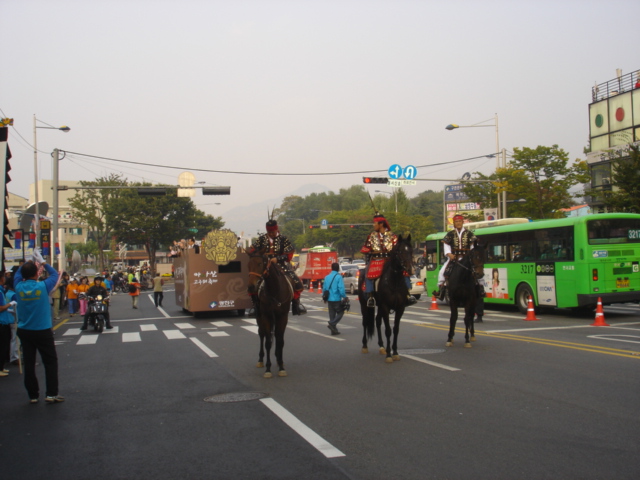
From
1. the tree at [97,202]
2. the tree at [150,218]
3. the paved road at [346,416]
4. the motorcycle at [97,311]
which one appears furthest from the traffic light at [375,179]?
the tree at [97,202]

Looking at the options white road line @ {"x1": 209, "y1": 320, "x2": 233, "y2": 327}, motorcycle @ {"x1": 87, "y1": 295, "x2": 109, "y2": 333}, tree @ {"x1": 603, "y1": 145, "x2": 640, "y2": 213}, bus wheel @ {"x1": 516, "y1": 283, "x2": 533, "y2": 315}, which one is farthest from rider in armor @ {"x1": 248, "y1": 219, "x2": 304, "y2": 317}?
tree @ {"x1": 603, "y1": 145, "x2": 640, "y2": 213}

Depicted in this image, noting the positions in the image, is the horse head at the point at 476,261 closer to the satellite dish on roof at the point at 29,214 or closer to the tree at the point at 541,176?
the satellite dish on roof at the point at 29,214

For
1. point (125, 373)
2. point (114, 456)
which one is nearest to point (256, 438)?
point (114, 456)

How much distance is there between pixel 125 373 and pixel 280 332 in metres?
3.09

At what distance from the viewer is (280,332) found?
10266mm

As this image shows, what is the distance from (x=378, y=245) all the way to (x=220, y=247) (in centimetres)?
1203

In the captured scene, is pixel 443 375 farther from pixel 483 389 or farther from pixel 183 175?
pixel 183 175

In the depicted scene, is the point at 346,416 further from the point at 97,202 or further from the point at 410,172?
the point at 97,202

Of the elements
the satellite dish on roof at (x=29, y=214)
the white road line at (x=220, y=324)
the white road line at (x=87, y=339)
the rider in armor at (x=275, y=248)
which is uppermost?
the satellite dish on roof at (x=29, y=214)

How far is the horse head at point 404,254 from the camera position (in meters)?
11.3

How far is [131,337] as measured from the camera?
722 inches

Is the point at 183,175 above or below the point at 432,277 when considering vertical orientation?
above

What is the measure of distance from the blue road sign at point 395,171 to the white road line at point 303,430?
23830 millimetres

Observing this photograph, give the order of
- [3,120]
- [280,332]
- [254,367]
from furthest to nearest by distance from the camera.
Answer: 1. [254,367]
2. [280,332]
3. [3,120]
